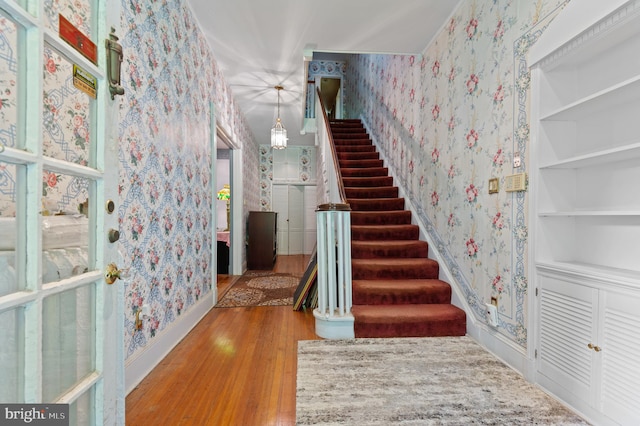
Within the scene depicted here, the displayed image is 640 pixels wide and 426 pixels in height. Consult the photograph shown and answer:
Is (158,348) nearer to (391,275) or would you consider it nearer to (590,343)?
(391,275)

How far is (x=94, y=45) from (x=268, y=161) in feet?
20.7

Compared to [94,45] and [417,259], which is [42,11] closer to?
[94,45]

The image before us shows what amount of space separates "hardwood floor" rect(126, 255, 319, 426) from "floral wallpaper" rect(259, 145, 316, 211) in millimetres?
4668

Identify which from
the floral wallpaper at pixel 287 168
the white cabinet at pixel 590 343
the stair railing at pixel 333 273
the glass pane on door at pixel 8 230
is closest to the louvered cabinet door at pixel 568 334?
the white cabinet at pixel 590 343

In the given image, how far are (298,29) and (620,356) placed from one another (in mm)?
3110

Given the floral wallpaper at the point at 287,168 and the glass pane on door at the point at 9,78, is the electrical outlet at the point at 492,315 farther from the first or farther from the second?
the floral wallpaper at the point at 287,168

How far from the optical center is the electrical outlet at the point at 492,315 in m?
2.02

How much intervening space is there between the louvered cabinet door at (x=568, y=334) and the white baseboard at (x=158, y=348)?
2.25 meters

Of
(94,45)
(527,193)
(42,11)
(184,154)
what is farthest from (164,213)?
(527,193)

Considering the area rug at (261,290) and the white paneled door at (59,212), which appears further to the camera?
the area rug at (261,290)

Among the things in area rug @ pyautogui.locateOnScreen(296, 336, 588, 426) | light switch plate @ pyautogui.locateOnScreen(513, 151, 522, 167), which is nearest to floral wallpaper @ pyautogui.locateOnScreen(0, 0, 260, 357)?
area rug @ pyautogui.locateOnScreen(296, 336, 588, 426)

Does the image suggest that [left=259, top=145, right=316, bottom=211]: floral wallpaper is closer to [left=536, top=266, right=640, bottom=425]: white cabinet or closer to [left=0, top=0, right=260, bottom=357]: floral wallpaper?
[left=0, top=0, right=260, bottom=357]: floral wallpaper

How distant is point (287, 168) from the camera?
719cm

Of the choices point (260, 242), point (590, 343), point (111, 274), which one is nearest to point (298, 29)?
point (111, 274)
